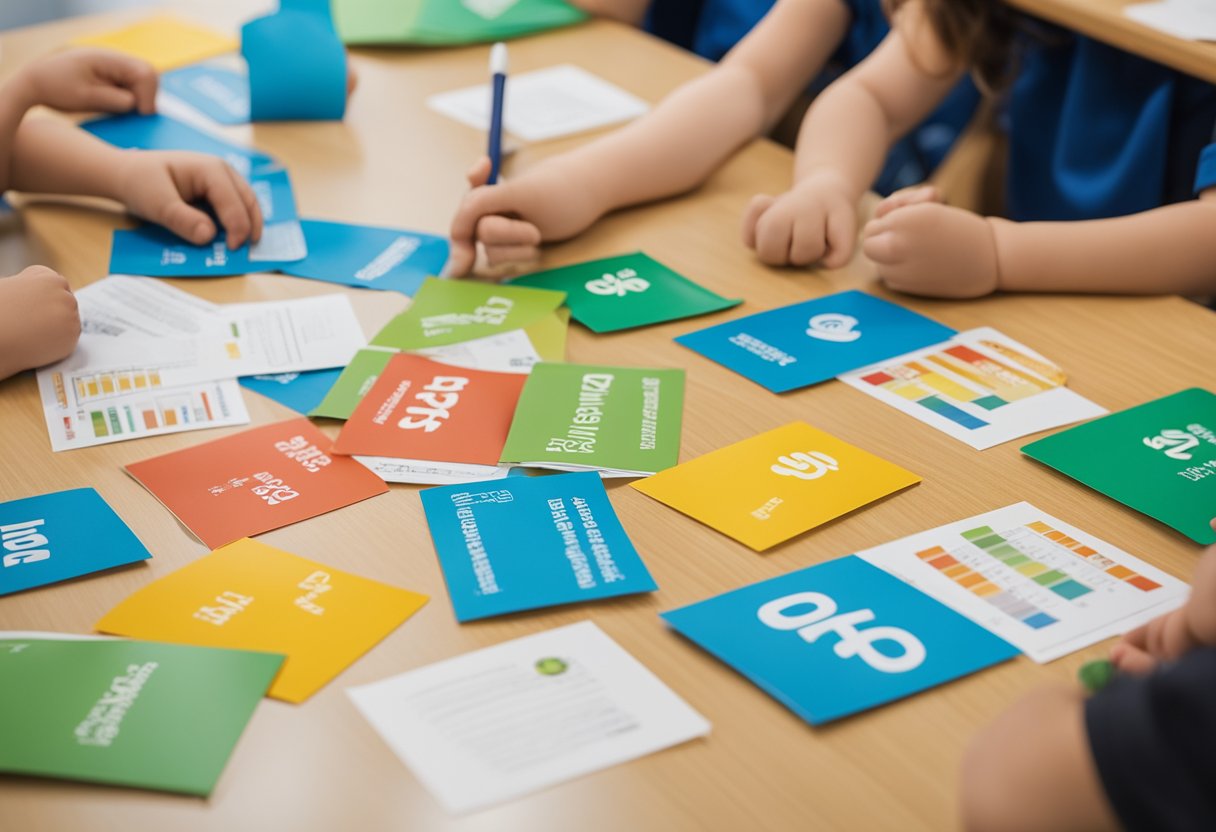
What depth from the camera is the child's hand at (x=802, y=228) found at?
1.01 meters

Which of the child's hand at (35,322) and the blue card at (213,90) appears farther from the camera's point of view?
the blue card at (213,90)

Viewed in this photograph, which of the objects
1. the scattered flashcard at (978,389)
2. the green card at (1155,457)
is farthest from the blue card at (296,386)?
the green card at (1155,457)

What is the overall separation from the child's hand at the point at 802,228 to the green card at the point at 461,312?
0.66 feet

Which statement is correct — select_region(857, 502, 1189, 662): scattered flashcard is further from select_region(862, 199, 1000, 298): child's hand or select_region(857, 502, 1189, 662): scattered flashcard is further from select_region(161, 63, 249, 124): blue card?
select_region(161, 63, 249, 124): blue card

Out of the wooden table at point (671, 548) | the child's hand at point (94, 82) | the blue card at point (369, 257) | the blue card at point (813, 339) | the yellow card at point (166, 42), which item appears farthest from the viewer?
the yellow card at point (166, 42)

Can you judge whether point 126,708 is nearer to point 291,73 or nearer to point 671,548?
point 671,548

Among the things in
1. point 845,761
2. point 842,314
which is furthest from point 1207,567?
point 842,314

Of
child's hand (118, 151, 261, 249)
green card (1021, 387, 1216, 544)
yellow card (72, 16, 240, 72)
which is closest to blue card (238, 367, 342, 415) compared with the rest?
child's hand (118, 151, 261, 249)

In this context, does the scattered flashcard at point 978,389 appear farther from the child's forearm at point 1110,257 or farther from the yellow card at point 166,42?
the yellow card at point 166,42

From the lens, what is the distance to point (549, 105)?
1.35 m

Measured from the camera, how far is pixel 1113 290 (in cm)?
99

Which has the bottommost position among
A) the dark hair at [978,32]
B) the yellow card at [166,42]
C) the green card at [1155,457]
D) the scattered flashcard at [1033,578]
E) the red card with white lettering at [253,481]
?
the red card with white lettering at [253,481]

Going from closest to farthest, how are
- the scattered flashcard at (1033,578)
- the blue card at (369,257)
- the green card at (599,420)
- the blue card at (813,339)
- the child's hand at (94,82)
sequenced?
the scattered flashcard at (1033,578)
the green card at (599,420)
the blue card at (813,339)
the blue card at (369,257)
the child's hand at (94,82)

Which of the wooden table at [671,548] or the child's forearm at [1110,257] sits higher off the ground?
the child's forearm at [1110,257]
